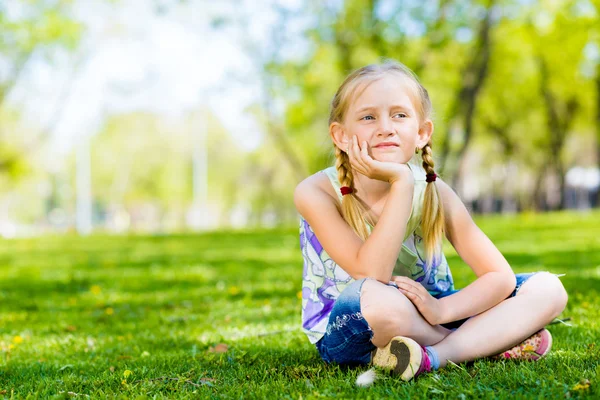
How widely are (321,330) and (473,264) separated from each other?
845 mm

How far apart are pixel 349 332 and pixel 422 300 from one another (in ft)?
1.21

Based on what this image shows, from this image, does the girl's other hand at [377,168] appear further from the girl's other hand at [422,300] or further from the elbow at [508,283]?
the elbow at [508,283]

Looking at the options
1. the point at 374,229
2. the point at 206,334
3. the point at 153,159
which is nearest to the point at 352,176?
the point at 374,229

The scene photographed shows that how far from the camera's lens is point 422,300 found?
3016mm

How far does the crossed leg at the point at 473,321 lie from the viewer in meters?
2.90

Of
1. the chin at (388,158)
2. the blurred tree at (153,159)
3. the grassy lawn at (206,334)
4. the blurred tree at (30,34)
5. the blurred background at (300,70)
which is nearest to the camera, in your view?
→ the grassy lawn at (206,334)

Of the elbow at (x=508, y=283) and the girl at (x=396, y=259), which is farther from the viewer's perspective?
the elbow at (x=508, y=283)

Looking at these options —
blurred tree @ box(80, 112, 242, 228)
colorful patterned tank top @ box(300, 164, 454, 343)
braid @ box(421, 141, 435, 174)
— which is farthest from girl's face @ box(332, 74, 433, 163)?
blurred tree @ box(80, 112, 242, 228)

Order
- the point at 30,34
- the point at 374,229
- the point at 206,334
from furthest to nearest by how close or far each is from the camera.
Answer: the point at 30,34 < the point at 206,334 < the point at 374,229

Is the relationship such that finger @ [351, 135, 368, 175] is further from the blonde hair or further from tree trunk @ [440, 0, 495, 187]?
tree trunk @ [440, 0, 495, 187]

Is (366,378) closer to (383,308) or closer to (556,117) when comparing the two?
(383,308)

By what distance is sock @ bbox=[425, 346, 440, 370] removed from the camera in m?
2.92

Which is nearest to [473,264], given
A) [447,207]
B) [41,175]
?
[447,207]

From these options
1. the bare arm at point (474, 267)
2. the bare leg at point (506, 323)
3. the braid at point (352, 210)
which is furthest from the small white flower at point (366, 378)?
the braid at point (352, 210)
